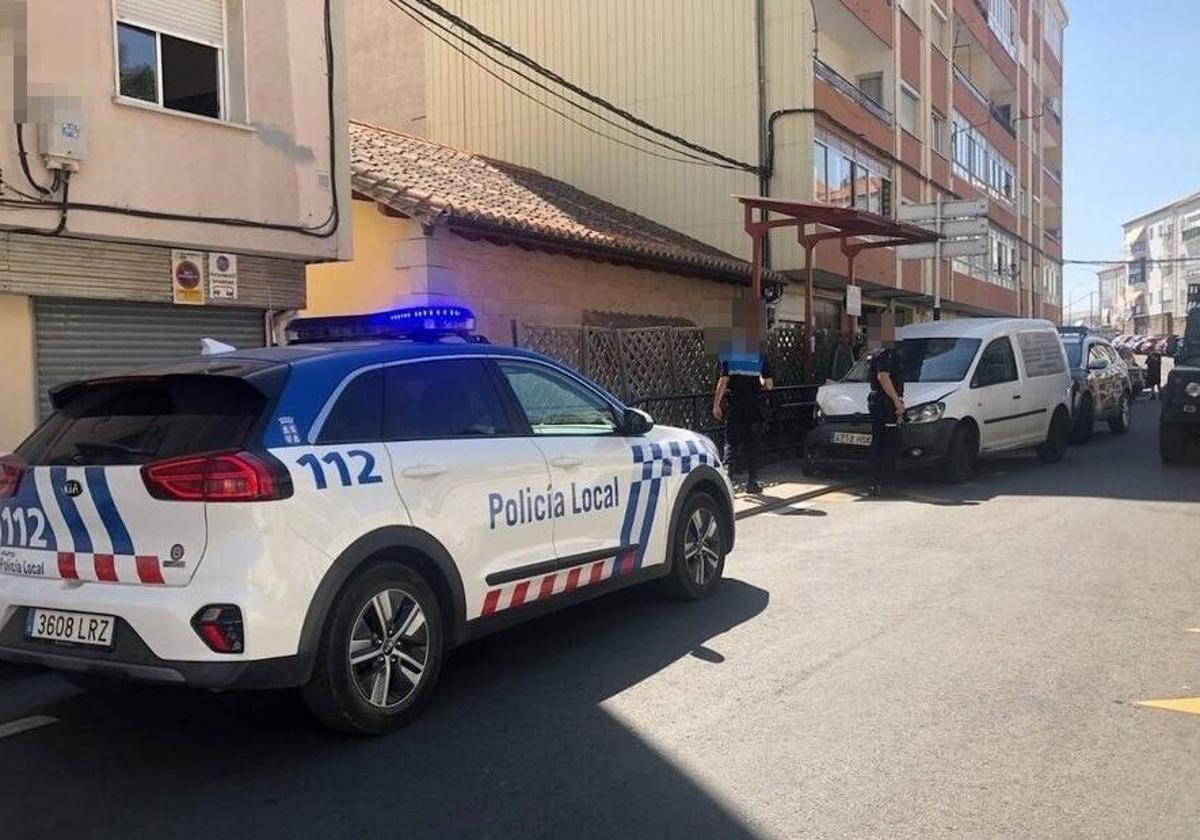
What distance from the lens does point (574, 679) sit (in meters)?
4.93

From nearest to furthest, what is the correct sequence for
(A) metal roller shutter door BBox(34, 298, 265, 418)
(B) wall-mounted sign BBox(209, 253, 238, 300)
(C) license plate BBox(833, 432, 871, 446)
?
(A) metal roller shutter door BBox(34, 298, 265, 418)
(B) wall-mounted sign BBox(209, 253, 238, 300)
(C) license plate BBox(833, 432, 871, 446)

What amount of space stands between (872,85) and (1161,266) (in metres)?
81.1

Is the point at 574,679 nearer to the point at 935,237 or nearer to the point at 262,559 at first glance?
the point at 262,559

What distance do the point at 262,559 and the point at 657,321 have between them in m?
12.0

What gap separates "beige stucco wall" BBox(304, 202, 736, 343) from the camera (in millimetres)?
11477

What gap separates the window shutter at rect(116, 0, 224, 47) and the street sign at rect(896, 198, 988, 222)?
12216 millimetres

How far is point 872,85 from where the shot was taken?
23.9 metres

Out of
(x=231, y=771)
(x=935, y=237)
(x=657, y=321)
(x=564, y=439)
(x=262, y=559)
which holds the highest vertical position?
(x=935, y=237)

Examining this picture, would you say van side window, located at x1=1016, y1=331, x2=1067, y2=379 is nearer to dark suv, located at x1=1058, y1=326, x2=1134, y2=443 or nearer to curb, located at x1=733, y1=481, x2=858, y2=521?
dark suv, located at x1=1058, y1=326, x2=1134, y2=443

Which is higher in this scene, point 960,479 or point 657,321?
point 657,321

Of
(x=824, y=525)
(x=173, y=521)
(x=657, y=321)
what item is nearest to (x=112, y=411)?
(x=173, y=521)

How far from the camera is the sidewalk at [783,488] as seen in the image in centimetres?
1020

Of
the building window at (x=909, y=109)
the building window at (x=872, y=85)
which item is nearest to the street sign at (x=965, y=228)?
the building window at (x=872, y=85)

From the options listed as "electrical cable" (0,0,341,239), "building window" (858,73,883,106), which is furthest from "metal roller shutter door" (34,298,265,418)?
"building window" (858,73,883,106)
